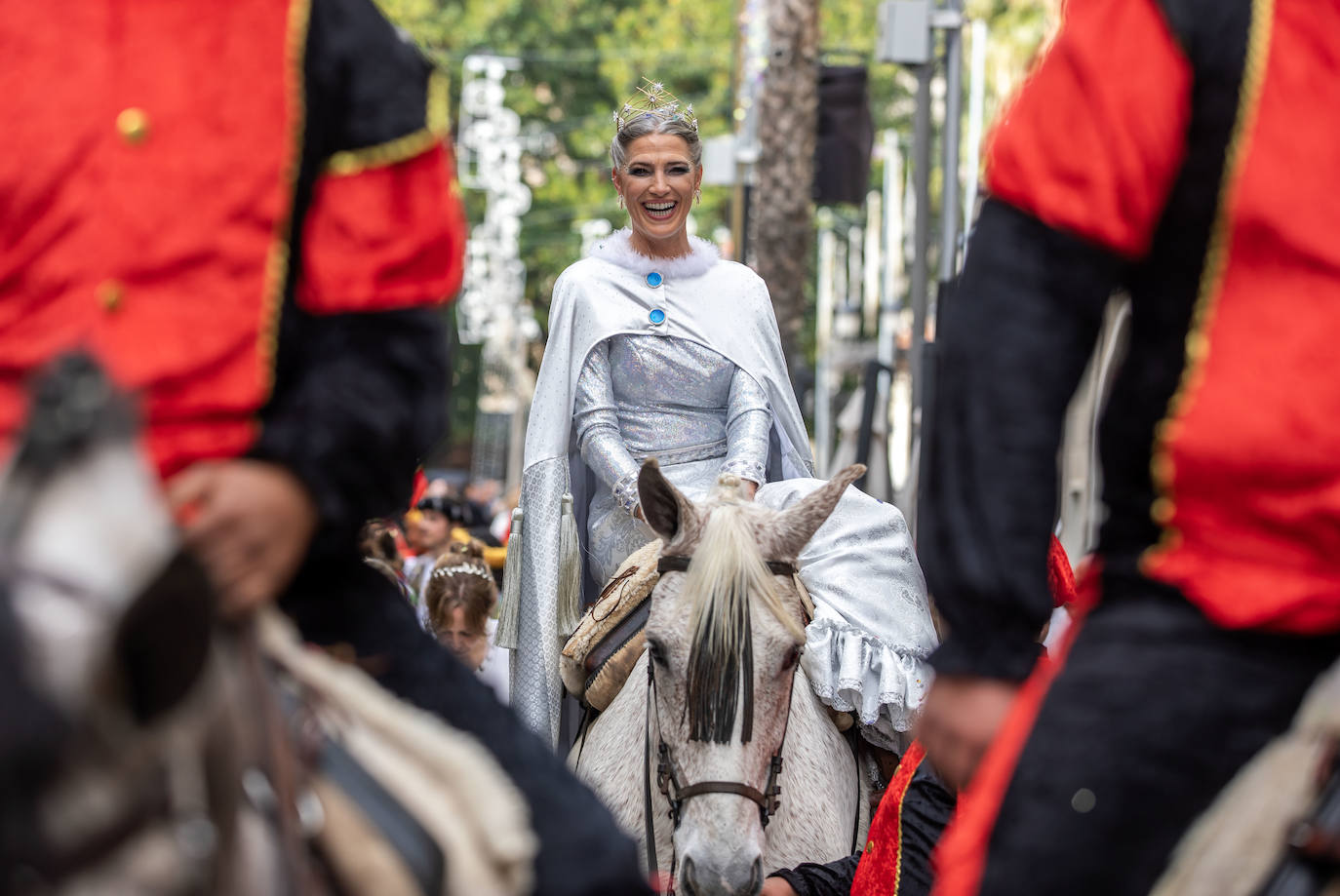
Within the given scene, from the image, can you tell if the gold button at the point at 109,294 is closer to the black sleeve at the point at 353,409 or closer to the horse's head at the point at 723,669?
the black sleeve at the point at 353,409

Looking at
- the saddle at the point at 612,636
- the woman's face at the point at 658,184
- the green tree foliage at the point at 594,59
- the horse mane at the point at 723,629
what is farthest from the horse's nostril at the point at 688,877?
the green tree foliage at the point at 594,59

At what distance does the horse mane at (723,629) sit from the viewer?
455 cm

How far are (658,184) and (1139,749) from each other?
14.0 feet

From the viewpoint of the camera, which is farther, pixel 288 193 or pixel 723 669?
pixel 723 669

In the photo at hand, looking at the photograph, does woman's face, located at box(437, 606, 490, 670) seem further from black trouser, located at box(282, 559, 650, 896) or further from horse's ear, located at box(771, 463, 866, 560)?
black trouser, located at box(282, 559, 650, 896)

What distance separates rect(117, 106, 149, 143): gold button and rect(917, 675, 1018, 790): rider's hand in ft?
4.03

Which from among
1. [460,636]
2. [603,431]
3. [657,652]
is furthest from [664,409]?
[460,636]

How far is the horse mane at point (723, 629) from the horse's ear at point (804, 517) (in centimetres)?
23

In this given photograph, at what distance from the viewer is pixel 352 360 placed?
241 centimetres

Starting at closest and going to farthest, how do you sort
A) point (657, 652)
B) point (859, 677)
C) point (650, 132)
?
point (657, 652)
point (859, 677)
point (650, 132)

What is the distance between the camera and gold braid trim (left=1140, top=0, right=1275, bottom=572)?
7.32 feet

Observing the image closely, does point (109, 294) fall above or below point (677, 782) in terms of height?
above

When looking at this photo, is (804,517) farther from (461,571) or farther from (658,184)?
(461,571)

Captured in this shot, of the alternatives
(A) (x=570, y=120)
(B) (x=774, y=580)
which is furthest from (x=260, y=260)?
(A) (x=570, y=120)
